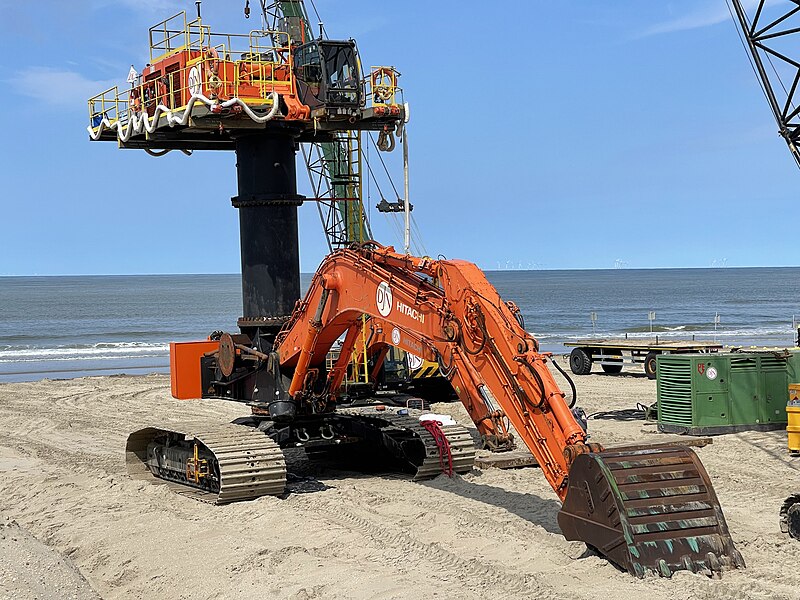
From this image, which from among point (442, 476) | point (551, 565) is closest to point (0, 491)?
point (442, 476)

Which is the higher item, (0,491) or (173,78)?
(173,78)

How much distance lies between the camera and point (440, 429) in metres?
14.7

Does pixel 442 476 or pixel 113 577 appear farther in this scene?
pixel 442 476

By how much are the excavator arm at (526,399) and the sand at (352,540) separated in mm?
317

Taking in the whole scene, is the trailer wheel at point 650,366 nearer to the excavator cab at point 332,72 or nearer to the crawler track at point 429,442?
the crawler track at point 429,442

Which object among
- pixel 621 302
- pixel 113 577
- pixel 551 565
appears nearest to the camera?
pixel 551 565

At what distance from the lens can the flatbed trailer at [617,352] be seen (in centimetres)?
2897

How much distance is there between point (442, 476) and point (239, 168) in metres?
5.12

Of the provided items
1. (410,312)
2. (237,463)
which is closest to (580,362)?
(237,463)

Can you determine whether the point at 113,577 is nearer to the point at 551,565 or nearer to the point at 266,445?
the point at 266,445

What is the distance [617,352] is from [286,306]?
17.6 meters

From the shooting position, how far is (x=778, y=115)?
67.6 ft

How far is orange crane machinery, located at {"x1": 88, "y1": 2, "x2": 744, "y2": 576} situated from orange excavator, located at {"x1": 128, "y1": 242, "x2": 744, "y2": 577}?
0.02m

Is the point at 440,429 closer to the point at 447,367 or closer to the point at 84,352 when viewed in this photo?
the point at 447,367
